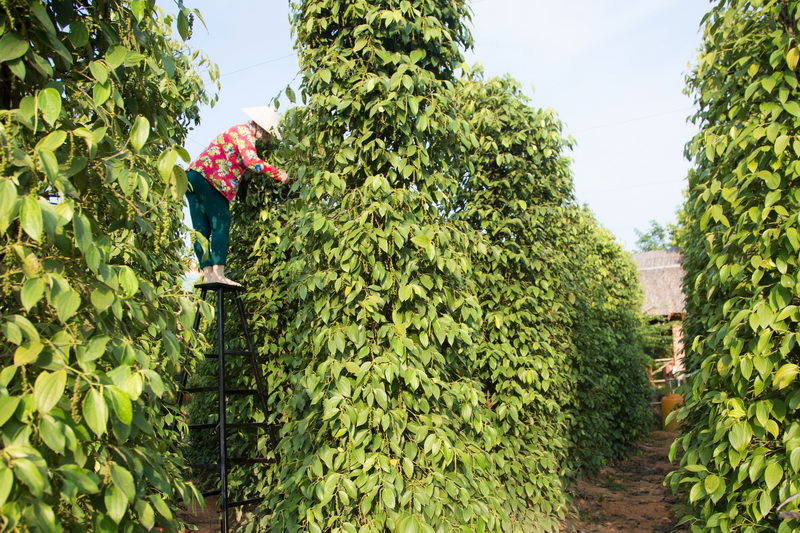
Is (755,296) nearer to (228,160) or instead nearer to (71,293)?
(71,293)

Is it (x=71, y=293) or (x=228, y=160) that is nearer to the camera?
(x=71, y=293)

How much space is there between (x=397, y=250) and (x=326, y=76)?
939mm

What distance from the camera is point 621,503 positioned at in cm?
652

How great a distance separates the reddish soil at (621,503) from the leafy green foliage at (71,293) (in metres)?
3.25

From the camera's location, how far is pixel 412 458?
104 inches

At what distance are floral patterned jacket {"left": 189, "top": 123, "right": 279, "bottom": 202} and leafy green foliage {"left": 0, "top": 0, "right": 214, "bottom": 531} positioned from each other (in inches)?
80.2

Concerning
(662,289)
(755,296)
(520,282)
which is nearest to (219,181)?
(520,282)

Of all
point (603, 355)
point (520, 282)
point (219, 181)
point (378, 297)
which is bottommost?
point (603, 355)

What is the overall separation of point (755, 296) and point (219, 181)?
9.91 feet

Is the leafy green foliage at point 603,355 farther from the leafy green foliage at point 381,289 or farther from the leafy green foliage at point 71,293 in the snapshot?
the leafy green foliage at point 71,293

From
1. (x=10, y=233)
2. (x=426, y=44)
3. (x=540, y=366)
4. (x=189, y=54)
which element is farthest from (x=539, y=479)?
(x=189, y=54)

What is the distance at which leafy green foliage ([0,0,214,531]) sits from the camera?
1.10 meters

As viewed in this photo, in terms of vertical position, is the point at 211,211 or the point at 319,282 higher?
the point at 211,211

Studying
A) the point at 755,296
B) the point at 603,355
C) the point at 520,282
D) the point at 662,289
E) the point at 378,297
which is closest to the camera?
the point at 755,296
